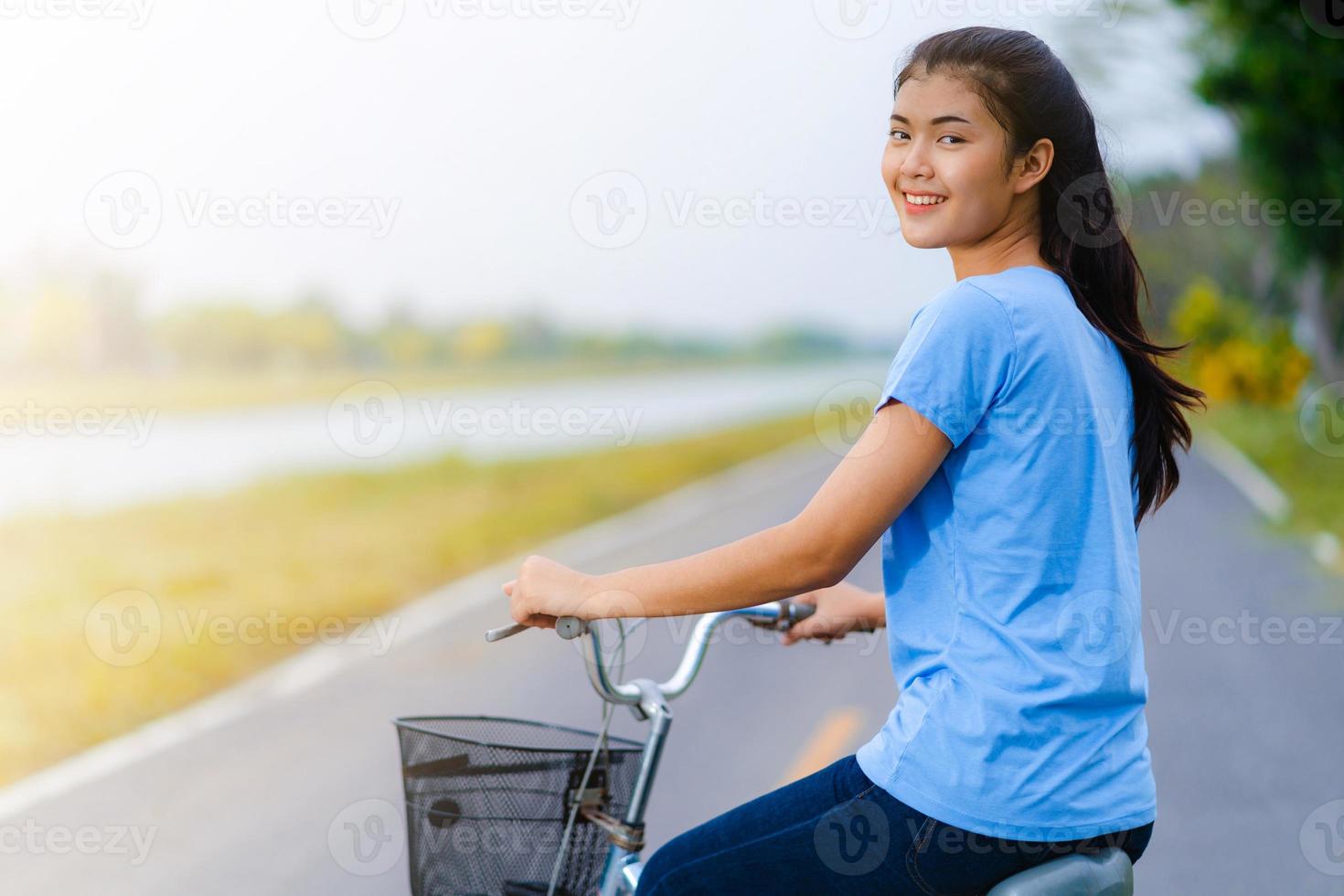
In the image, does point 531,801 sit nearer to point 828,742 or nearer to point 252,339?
point 828,742

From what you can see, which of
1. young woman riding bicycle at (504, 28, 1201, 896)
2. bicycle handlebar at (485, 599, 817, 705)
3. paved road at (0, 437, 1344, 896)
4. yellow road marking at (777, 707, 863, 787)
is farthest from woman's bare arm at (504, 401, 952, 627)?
yellow road marking at (777, 707, 863, 787)

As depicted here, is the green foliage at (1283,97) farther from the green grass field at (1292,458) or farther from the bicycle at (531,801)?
the bicycle at (531,801)

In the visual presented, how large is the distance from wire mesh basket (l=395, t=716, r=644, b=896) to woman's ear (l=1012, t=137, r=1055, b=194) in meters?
1.02

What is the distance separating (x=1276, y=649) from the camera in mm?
7645

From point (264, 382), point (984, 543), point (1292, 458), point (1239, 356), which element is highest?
point (984, 543)

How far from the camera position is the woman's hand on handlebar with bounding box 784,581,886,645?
93.5 inches

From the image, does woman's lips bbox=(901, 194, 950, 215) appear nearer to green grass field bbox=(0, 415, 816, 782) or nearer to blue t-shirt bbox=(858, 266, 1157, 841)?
blue t-shirt bbox=(858, 266, 1157, 841)

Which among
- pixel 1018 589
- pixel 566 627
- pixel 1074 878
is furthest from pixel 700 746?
pixel 1018 589

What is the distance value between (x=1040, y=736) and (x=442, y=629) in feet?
23.7

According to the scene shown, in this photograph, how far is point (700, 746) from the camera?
592 centimetres

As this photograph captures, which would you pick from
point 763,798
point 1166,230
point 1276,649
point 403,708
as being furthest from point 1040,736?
point 1166,230

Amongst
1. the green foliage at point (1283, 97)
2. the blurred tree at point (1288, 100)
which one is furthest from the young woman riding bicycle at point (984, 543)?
the green foliage at point (1283, 97)

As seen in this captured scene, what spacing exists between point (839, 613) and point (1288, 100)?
53.2 ft

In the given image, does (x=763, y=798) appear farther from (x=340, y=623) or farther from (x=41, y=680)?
(x=340, y=623)
